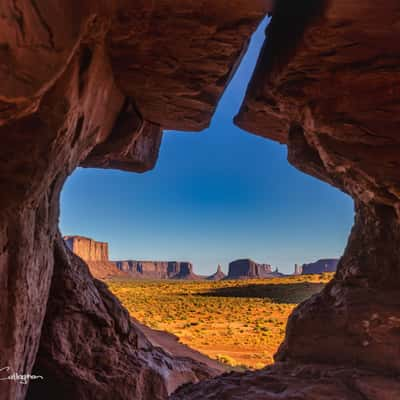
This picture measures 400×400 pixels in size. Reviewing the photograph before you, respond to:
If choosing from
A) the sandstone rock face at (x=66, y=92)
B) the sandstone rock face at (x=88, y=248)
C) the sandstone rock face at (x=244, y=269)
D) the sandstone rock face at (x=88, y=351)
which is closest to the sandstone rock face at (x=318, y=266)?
the sandstone rock face at (x=244, y=269)

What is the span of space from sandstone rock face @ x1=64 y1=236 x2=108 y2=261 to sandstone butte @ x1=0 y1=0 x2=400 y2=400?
111806mm

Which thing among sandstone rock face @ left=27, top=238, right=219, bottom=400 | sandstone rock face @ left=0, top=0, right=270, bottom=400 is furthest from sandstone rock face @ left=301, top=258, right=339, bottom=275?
sandstone rock face @ left=0, top=0, right=270, bottom=400

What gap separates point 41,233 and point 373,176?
21.0ft

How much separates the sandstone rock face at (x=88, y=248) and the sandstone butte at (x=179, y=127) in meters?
112

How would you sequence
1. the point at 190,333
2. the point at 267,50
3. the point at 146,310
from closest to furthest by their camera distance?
the point at 267,50
the point at 190,333
the point at 146,310

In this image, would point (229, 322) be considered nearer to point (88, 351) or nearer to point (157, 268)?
point (88, 351)

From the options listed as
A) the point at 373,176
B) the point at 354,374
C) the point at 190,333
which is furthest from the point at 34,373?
the point at 190,333

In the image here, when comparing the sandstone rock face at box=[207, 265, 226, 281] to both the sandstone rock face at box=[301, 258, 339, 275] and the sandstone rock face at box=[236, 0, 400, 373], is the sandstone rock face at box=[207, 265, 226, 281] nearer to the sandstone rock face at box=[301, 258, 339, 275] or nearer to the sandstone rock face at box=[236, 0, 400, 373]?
the sandstone rock face at box=[301, 258, 339, 275]

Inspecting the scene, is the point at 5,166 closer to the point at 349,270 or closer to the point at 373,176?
the point at 373,176

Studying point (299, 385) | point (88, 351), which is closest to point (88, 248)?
point (88, 351)

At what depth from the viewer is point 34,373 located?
5938 millimetres

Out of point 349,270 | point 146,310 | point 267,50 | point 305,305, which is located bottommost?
point 146,310

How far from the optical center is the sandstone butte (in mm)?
4086

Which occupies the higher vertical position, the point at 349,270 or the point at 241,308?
the point at 349,270
